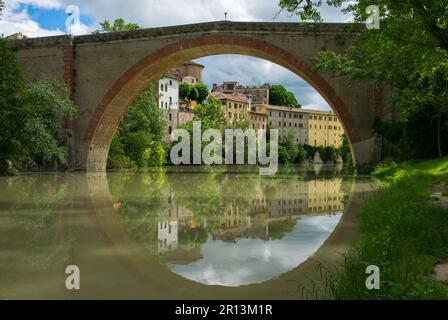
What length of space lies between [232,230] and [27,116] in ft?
53.5

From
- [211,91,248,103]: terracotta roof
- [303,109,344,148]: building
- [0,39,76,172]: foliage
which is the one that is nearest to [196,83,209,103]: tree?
[211,91,248,103]: terracotta roof

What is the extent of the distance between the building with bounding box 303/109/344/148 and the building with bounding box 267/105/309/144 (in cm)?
176

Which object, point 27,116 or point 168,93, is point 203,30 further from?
point 168,93

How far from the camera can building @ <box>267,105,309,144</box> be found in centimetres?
9744

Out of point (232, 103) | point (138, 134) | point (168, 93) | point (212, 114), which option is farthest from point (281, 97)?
point (138, 134)

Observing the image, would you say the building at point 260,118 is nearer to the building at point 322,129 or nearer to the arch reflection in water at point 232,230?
the building at point 322,129

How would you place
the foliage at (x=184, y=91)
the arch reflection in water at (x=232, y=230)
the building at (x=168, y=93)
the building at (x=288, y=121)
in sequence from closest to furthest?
the arch reflection in water at (x=232, y=230), the building at (x=168, y=93), the foliage at (x=184, y=91), the building at (x=288, y=121)

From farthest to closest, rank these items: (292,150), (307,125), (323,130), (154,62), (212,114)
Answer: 1. (323,130)
2. (307,125)
3. (292,150)
4. (212,114)
5. (154,62)

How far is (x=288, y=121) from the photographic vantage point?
10169cm

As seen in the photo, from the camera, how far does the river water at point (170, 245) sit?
5.10 m

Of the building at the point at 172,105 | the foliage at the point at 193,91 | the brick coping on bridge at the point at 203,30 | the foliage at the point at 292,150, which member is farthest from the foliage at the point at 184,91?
the brick coping on bridge at the point at 203,30

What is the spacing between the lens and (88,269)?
18.8 ft

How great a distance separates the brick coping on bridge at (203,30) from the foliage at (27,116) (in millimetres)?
2942

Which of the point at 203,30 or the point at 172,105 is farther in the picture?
the point at 172,105
